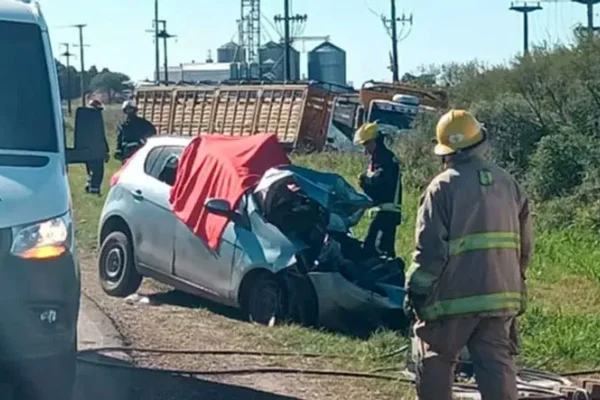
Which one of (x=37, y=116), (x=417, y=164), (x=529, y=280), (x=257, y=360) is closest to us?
(x=37, y=116)

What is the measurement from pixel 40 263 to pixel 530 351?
4478 mm

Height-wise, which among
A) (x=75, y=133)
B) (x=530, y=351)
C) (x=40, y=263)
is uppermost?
(x=75, y=133)

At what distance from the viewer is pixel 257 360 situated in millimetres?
9922

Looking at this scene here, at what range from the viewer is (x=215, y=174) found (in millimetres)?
11938

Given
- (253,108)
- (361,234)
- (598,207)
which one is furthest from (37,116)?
(253,108)

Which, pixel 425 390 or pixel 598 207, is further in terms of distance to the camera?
pixel 598 207

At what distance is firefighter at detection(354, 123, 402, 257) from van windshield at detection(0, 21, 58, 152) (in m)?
4.97

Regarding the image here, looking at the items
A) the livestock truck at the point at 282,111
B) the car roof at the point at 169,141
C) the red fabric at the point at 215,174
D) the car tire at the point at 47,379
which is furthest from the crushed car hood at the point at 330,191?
the livestock truck at the point at 282,111

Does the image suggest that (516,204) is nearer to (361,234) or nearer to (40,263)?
(40,263)

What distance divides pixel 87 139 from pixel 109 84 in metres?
79.1

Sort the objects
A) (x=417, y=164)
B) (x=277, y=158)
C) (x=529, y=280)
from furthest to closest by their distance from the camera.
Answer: (x=417, y=164), (x=529, y=280), (x=277, y=158)

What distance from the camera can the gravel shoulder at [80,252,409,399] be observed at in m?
9.03

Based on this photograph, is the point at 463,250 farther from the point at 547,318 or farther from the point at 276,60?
the point at 276,60

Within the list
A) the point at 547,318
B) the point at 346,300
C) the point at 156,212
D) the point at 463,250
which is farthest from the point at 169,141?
the point at 463,250
